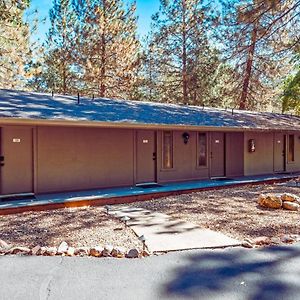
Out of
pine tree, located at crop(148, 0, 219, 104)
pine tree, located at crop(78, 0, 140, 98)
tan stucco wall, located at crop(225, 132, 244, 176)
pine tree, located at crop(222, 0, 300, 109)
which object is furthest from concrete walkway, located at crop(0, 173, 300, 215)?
pine tree, located at crop(148, 0, 219, 104)

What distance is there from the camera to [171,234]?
4.87m

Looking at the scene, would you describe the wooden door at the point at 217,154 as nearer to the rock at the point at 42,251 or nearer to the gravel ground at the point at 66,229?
the gravel ground at the point at 66,229

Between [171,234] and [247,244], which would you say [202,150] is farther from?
[247,244]

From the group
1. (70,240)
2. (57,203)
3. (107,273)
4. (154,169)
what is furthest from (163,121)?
(107,273)

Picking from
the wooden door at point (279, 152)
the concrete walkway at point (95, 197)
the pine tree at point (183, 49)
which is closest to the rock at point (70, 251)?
the concrete walkway at point (95, 197)

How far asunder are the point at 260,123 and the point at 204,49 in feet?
30.0

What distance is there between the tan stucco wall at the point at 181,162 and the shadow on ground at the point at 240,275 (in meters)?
6.52

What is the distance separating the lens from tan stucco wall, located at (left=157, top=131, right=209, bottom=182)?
34.8ft

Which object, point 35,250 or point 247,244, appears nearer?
point 35,250

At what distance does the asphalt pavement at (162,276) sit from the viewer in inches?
123

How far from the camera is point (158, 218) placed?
5887 mm

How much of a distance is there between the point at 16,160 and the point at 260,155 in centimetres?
888

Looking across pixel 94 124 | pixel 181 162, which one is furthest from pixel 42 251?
pixel 181 162

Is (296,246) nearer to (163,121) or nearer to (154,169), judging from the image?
(163,121)
